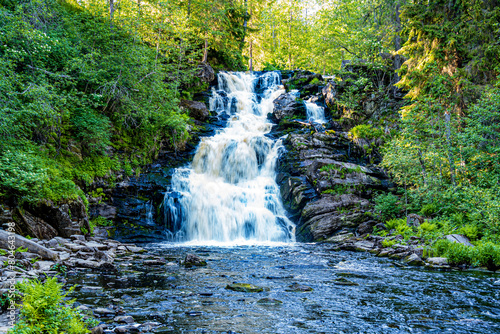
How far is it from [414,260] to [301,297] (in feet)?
19.4

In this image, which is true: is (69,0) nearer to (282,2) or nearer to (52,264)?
(52,264)

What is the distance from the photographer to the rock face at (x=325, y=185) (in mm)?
16734

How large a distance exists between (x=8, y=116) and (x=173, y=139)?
1143 centimetres

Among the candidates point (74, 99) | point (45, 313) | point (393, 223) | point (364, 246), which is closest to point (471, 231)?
point (393, 223)

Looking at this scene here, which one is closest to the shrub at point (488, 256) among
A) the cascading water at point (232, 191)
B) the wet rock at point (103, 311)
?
the cascading water at point (232, 191)

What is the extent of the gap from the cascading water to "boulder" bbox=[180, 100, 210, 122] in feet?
6.75

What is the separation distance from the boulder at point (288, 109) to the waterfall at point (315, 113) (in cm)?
49

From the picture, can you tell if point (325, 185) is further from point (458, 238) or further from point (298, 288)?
point (298, 288)

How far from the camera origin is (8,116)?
33.7ft

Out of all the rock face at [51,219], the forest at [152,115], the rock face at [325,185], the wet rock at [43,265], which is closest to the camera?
the wet rock at [43,265]

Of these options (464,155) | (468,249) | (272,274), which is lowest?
(272,274)

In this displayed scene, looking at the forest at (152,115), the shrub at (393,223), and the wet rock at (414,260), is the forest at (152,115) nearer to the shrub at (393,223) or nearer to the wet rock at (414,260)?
the shrub at (393,223)

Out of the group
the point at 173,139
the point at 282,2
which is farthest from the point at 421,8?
the point at 282,2

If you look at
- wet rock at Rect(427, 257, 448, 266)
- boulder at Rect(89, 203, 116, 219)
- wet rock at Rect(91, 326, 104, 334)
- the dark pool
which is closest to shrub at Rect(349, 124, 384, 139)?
wet rock at Rect(427, 257, 448, 266)
